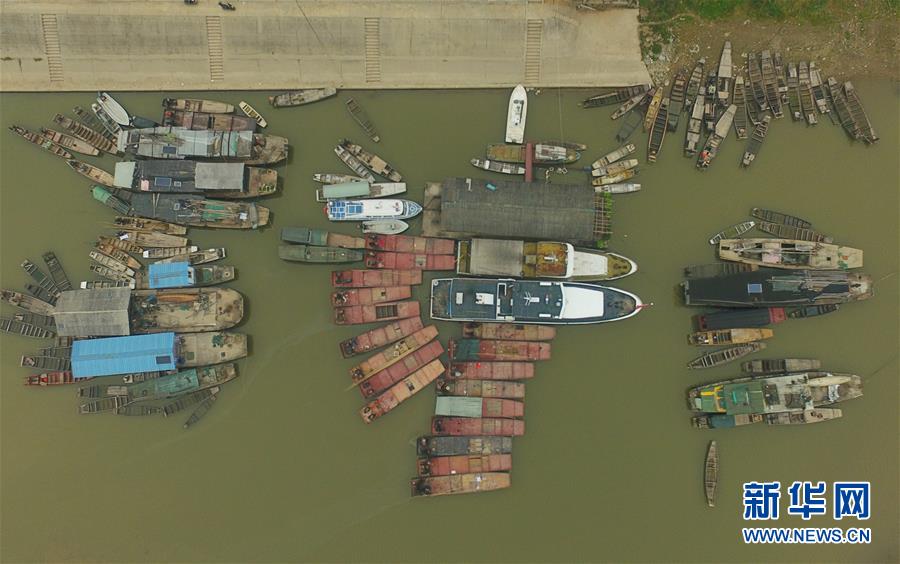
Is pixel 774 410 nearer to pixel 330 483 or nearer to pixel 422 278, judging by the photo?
pixel 422 278

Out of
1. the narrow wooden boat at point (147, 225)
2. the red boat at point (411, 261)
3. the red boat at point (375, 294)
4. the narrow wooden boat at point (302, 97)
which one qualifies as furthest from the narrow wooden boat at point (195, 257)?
the narrow wooden boat at point (302, 97)

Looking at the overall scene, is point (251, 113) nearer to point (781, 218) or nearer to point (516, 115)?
point (516, 115)

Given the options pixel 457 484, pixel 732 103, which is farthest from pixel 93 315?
pixel 732 103

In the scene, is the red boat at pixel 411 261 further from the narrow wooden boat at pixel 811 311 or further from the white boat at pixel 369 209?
the narrow wooden boat at pixel 811 311

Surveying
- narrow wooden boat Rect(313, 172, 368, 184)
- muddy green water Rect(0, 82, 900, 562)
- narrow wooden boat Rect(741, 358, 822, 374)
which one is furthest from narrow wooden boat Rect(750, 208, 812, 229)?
narrow wooden boat Rect(313, 172, 368, 184)

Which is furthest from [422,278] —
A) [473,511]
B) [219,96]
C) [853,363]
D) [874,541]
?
[874,541]

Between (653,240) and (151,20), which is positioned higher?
(151,20)
